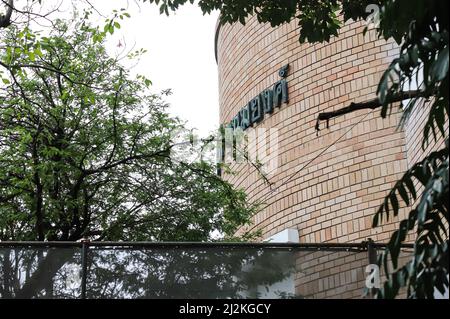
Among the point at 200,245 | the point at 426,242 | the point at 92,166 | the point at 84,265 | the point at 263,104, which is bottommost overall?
the point at 426,242

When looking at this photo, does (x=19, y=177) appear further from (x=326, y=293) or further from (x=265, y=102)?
(x=326, y=293)

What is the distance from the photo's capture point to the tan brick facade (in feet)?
39.7

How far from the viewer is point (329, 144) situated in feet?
42.4

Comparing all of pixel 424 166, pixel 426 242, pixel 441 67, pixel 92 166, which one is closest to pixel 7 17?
pixel 92 166

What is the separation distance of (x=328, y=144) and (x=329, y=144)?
0.02 meters

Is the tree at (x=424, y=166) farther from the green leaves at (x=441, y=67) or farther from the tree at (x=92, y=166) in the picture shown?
the tree at (x=92, y=166)

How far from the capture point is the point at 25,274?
6.67 meters

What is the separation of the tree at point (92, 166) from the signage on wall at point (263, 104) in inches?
65.0

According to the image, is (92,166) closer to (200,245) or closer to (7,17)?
(7,17)

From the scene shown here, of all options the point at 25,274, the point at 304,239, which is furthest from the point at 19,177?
the point at 25,274

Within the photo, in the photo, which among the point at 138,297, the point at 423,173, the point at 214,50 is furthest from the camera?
the point at 214,50

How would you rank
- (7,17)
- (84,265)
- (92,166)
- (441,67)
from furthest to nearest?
(92,166) < (7,17) < (84,265) < (441,67)

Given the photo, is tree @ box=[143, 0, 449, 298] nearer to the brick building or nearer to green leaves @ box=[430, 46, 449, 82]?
green leaves @ box=[430, 46, 449, 82]
